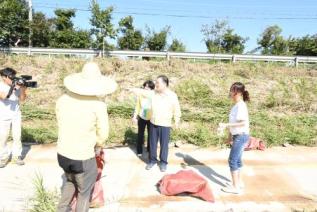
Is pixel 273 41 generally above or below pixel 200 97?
above

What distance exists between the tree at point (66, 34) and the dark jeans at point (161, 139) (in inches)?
528

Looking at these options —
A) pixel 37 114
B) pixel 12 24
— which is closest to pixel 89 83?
pixel 37 114

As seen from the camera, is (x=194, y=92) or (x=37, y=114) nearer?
(x=37, y=114)

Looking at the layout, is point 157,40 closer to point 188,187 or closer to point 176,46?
point 176,46

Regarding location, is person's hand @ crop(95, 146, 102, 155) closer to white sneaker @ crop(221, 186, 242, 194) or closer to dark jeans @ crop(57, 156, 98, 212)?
dark jeans @ crop(57, 156, 98, 212)

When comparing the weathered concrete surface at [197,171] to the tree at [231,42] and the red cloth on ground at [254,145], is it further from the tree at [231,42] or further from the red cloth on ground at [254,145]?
the tree at [231,42]

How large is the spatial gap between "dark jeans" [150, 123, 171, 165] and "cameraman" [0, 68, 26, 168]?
2283 millimetres

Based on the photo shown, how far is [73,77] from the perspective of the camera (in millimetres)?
3805

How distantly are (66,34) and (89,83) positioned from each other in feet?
54.7

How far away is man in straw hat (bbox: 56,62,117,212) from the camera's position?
3.58m

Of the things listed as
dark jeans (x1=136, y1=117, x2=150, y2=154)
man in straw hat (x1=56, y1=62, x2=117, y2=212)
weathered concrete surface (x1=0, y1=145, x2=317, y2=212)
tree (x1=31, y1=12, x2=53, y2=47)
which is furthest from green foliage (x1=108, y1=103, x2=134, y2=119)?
tree (x1=31, y1=12, x2=53, y2=47)

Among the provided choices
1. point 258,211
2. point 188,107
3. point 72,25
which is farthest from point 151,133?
point 72,25

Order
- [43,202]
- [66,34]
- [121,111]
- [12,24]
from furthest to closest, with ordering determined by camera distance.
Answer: [66,34]
[12,24]
[121,111]
[43,202]

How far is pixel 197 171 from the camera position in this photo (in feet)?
20.4
